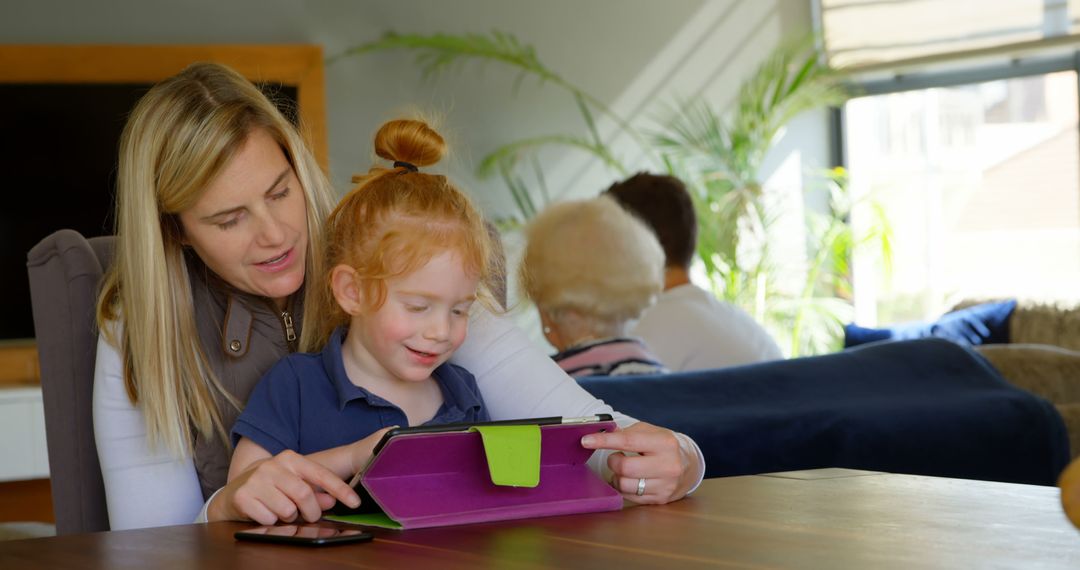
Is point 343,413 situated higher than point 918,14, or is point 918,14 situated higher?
point 918,14

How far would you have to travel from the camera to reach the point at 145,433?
146 centimetres

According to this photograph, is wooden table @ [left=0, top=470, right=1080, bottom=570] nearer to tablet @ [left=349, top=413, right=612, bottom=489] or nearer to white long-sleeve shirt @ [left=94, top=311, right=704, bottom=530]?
tablet @ [left=349, top=413, right=612, bottom=489]

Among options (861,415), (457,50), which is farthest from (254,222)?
(457,50)

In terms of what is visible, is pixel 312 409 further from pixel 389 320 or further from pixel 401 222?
pixel 401 222

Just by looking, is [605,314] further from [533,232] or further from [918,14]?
[918,14]

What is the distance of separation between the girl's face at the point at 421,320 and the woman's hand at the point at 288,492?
0.29 metres

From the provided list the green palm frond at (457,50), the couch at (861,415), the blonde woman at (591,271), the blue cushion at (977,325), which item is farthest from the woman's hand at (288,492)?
the green palm frond at (457,50)

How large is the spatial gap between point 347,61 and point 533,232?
9.91 feet

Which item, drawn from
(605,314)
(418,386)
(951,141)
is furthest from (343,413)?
(951,141)

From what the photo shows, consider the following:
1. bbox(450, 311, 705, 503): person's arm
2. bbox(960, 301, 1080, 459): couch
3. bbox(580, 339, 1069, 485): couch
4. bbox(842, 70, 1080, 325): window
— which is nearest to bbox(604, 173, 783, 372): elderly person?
bbox(960, 301, 1080, 459): couch

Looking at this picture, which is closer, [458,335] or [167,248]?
[458,335]

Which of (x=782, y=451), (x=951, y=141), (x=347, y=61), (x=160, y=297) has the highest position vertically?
(x=347, y=61)

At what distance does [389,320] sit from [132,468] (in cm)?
33

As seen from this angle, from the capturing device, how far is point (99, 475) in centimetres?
157
